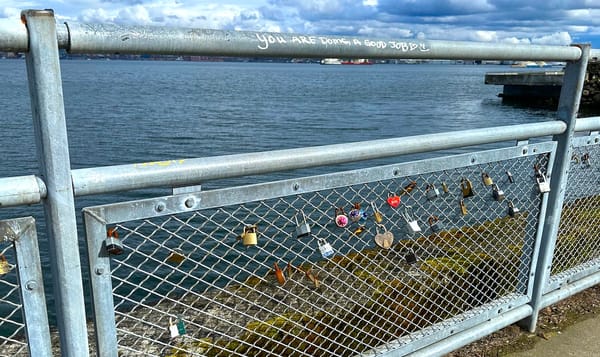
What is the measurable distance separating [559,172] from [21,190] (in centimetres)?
276

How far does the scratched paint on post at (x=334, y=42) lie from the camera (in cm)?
190

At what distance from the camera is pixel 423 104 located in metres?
45.9

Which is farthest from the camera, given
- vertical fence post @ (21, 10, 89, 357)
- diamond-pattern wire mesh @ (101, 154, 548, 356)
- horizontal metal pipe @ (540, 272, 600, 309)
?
horizontal metal pipe @ (540, 272, 600, 309)

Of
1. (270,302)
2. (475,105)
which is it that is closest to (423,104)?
(475,105)

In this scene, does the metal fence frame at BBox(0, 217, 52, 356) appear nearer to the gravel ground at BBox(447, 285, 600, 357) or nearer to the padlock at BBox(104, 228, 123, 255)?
the padlock at BBox(104, 228, 123, 255)

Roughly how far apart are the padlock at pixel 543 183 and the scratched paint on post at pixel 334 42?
1229mm

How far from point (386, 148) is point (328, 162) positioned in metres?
0.30

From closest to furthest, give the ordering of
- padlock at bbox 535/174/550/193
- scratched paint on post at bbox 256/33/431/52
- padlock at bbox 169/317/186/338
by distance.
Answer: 1. scratched paint on post at bbox 256/33/431/52
2. padlock at bbox 169/317/186/338
3. padlock at bbox 535/174/550/193

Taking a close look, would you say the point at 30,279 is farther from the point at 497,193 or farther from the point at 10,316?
the point at 497,193

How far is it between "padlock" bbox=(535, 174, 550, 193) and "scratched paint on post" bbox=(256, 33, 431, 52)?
4.03 ft

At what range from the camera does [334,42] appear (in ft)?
6.81

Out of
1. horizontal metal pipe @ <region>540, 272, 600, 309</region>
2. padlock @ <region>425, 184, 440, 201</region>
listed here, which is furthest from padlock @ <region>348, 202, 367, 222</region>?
horizontal metal pipe @ <region>540, 272, 600, 309</region>

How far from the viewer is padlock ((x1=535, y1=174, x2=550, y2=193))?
10.0 feet

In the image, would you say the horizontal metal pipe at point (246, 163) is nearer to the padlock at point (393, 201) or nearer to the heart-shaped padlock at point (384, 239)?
the padlock at point (393, 201)
